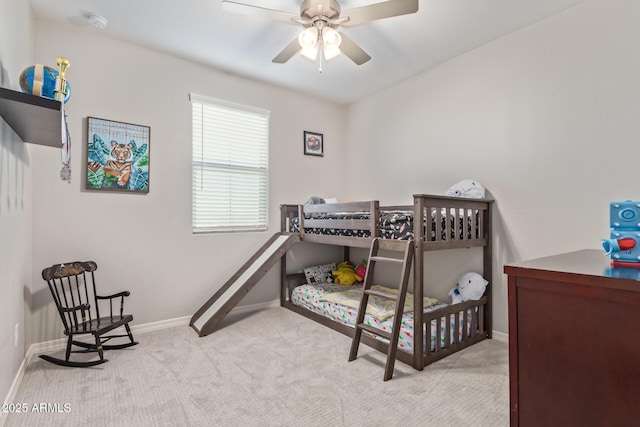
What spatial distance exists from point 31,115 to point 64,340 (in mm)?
2041

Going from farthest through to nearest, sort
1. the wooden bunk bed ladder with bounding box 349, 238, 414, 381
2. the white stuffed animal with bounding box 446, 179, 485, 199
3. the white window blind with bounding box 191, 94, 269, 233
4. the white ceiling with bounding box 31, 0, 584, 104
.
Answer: the white window blind with bounding box 191, 94, 269, 233, the white stuffed animal with bounding box 446, 179, 485, 199, the white ceiling with bounding box 31, 0, 584, 104, the wooden bunk bed ladder with bounding box 349, 238, 414, 381

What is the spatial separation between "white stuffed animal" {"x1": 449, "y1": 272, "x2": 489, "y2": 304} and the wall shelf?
10.4 ft

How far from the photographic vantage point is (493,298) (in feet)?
9.68

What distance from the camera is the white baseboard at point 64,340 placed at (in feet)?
6.38

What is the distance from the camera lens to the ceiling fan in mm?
2070

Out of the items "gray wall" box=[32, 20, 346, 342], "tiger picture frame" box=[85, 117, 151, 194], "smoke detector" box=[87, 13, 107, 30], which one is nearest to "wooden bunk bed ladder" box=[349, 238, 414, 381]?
Answer: "gray wall" box=[32, 20, 346, 342]

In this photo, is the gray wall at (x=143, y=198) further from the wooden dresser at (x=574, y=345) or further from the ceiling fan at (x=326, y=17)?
the wooden dresser at (x=574, y=345)

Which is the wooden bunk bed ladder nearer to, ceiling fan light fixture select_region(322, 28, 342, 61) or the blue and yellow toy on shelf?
the blue and yellow toy on shelf

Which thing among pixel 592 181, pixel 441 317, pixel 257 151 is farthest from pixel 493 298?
pixel 257 151

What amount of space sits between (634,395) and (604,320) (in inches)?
7.1

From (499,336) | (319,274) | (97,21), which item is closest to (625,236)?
(499,336)

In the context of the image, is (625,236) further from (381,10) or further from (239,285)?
(239,285)

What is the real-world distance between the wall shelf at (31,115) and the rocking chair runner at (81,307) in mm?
1095

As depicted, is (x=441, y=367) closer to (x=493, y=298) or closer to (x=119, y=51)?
(x=493, y=298)
